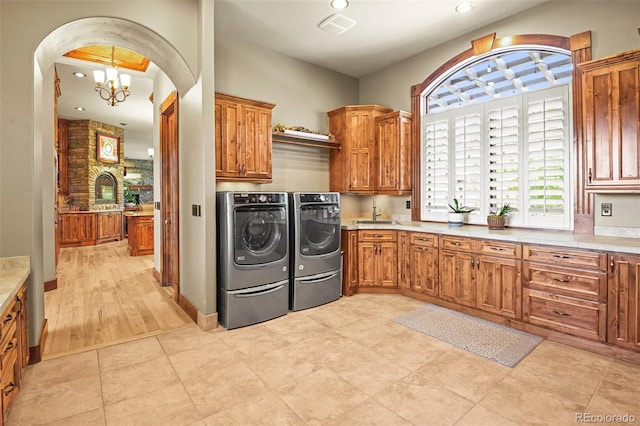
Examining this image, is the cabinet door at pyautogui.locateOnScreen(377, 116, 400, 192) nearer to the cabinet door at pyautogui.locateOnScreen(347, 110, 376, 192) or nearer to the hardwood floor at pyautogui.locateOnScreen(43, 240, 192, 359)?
the cabinet door at pyautogui.locateOnScreen(347, 110, 376, 192)

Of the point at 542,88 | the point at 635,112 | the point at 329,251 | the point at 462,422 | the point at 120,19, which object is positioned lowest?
the point at 462,422

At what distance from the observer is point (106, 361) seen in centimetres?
258

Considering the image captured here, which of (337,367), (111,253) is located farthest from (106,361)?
(111,253)

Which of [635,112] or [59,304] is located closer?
[635,112]

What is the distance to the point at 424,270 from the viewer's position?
3947 millimetres

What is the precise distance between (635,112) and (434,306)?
2533mm

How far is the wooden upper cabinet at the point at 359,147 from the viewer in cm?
486

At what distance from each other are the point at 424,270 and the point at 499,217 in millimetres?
1016

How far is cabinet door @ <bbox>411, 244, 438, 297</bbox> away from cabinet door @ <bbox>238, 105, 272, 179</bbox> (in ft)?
6.75

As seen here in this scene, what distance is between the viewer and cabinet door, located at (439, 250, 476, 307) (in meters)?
3.50

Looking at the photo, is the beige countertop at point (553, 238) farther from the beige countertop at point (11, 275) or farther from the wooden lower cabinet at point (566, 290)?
the beige countertop at point (11, 275)

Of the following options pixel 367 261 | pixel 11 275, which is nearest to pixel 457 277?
pixel 367 261

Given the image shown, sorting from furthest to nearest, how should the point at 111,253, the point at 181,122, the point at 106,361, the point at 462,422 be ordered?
the point at 111,253 < the point at 181,122 < the point at 106,361 < the point at 462,422

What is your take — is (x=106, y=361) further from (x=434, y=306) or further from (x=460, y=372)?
(x=434, y=306)
